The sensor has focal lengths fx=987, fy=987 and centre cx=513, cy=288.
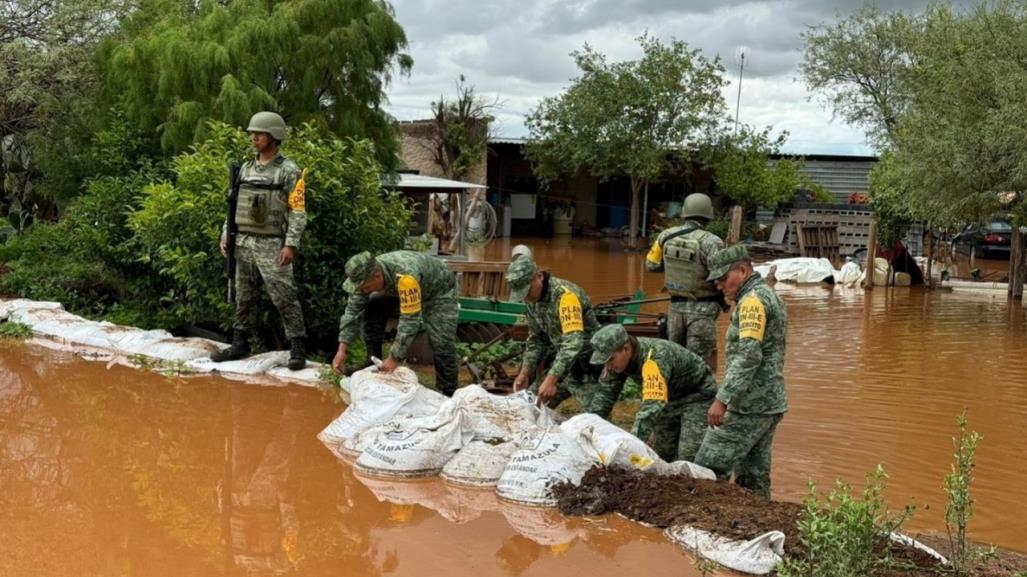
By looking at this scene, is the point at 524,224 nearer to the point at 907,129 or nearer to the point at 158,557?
the point at 907,129

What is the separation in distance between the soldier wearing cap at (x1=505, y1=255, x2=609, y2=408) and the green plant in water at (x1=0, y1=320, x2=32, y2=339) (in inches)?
212

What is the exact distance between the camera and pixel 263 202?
25.5 ft

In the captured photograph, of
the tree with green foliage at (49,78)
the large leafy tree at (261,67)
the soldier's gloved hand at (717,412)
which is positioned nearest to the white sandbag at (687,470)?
the soldier's gloved hand at (717,412)

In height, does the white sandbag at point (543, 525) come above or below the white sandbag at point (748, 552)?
below

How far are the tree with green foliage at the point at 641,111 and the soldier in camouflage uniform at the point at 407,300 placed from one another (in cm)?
2011

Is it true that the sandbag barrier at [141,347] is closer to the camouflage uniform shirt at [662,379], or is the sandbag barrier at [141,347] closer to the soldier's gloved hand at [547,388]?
the soldier's gloved hand at [547,388]

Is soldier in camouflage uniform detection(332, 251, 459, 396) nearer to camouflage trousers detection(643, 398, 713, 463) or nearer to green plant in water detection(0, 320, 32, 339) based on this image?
camouflage trousers detection(643, 398, 713, 463)

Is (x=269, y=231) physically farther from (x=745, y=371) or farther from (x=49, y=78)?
(x=49, y=78)

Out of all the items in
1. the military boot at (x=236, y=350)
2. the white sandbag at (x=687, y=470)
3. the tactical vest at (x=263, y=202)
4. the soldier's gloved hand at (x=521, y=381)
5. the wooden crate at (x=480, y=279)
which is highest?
the tactical vest at (x=263, y=202)

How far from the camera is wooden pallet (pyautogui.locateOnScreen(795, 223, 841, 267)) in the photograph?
24123mm

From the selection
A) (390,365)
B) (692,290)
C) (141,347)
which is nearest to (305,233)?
(141,347)

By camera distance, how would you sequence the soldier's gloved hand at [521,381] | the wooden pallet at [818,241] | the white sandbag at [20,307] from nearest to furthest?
1. the soldier's gloved hand at [521,381]
2. the white sandbag at [20,307]
3. the wooden pallet at [818,241]

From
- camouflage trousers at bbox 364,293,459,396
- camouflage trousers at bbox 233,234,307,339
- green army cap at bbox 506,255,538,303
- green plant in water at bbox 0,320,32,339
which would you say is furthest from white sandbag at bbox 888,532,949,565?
green plant in water at bbox 0,320,32,339

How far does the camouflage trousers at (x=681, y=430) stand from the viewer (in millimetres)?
5758
